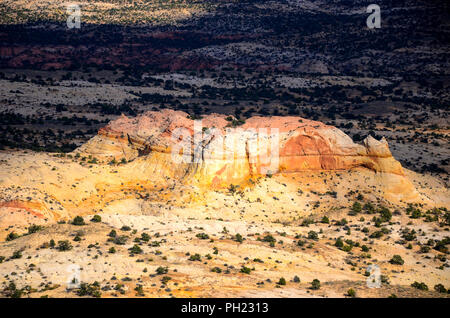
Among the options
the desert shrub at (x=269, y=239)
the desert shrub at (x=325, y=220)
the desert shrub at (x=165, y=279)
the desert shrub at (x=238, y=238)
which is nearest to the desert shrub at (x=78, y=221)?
the desert shrub at (x=165, y=279)

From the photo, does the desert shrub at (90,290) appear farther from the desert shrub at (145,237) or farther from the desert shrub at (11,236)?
the desert shrub at (11,236)

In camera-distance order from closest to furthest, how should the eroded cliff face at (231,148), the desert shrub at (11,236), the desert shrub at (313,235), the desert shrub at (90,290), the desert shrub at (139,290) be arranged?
the desert shrub at (90,290)
the desert shrub at (139,290)
the desert shrub at (11,236)
the desert shrub at (313,235)
the eroded cliff face at (231,148)

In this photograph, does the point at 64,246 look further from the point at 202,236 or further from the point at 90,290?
the point at 202,236

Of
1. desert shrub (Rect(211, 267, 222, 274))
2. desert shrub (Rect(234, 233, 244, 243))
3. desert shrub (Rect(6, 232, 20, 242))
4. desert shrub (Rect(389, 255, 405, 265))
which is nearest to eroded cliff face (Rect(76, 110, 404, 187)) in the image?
desert shrub (Rect(234, 233, 244, 243))

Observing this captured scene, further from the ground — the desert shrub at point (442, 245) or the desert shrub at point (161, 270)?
the desert shrub at point (161, 270)

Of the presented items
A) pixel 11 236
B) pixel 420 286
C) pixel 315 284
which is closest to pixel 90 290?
pixel 11 236

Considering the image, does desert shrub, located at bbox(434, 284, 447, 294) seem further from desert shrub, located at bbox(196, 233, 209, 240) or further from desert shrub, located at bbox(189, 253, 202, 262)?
desert shrub, located at bbox(196, 233, 209, 240)

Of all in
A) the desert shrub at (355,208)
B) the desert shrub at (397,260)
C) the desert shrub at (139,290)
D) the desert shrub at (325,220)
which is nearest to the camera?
the desert shrub at (139,290)

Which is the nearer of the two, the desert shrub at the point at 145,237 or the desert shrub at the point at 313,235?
the desert shrub at the point at 145,237

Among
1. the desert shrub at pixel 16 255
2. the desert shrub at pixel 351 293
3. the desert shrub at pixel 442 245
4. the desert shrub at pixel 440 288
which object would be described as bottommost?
the desert shrub at pixel 440 288

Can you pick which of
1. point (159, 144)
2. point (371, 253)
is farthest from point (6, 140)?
point (371, 253)
